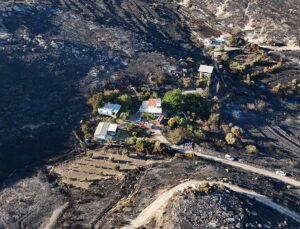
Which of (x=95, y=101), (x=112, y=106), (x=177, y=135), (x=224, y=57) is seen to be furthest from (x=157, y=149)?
(x=224, y=57)

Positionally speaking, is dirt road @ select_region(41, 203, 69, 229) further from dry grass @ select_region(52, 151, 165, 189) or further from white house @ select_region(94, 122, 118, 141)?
white house @ select_region(94, 122, 118, 141)

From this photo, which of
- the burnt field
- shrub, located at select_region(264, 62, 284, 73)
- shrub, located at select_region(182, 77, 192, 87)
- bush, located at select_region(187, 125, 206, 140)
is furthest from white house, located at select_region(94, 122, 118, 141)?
shrub, located at select_region(264, 62, 284, 73)

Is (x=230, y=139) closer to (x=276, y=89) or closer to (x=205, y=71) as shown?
(x=276, y=89)

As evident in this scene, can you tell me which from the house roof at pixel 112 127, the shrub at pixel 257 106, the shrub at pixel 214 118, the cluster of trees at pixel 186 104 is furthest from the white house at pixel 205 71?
the house roof at pixel 112 127

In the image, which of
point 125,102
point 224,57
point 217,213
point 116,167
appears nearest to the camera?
point 217,213

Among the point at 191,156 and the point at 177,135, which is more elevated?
the point at 177,135

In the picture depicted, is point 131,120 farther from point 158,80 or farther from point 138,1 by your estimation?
point 138,1
